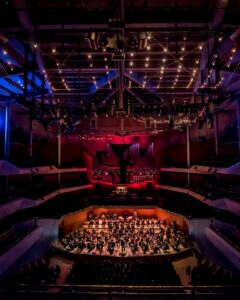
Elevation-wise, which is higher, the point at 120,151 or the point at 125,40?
the point at 125,40

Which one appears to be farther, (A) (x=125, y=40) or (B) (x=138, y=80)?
(B) (x=138, y=80)

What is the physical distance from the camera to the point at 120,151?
63.9 ft

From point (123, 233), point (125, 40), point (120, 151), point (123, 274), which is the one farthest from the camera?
point (120, 151)

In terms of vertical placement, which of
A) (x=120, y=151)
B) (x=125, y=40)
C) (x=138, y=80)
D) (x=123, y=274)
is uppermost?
(x=138, y=80)

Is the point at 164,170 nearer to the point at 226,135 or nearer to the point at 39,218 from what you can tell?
the point at 226,135

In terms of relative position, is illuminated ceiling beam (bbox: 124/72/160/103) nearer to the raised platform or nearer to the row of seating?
the raised platform

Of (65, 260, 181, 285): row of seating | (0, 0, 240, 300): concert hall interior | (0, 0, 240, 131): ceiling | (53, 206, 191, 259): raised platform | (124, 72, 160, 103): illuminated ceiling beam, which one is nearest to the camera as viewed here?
(0, 0, 240, 131): ceiling

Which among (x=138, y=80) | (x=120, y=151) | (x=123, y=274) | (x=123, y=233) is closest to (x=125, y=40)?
(x=138, y=80)

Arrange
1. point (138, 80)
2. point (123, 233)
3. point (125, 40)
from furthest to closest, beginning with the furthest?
point (123, 233) → point (138, 80) → point (125, 40)

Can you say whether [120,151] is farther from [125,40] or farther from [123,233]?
[125,40]

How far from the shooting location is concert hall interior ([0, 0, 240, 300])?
341 inches

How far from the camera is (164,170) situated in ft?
64.6

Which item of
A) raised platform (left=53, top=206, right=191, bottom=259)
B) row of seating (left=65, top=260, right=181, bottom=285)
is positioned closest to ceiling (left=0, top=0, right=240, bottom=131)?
row of seating (left=65, top=260, right=181, bottom=285)

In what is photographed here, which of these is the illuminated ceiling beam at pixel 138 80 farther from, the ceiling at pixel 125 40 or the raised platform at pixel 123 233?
the raised platform at pixel 123 233
